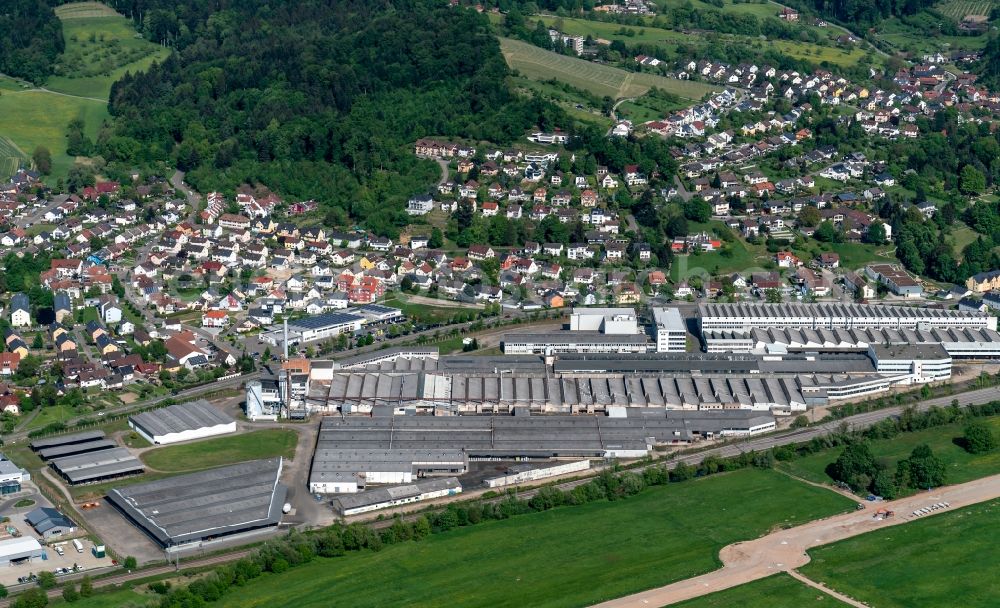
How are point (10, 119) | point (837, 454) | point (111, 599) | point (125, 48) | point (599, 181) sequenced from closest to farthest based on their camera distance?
point (111, 599) < point (837, 454) < point (599, 181) < point (10, 119) < point (125, 48)

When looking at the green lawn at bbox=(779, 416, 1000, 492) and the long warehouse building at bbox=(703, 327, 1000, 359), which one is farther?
the long warehouse building at bbox=(703, 327, 1000, 359)

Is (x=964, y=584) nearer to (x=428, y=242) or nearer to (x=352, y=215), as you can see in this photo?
(x=428, y=242)

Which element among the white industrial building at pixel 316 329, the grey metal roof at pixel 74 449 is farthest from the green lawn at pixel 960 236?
the grey metal roof at pixel 74 449

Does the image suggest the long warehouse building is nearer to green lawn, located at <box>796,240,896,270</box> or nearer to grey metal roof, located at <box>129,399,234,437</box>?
green lawn, located at <box>796,240,896,270</box>

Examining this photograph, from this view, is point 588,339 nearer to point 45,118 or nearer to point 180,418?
point 180,418

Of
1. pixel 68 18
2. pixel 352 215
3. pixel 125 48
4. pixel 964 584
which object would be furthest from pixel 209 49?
pixel 964 584

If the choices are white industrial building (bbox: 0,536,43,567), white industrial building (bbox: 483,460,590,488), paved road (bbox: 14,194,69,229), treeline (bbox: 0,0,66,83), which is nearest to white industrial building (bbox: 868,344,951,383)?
white industrial building (bbox: 483,460,590,488)
